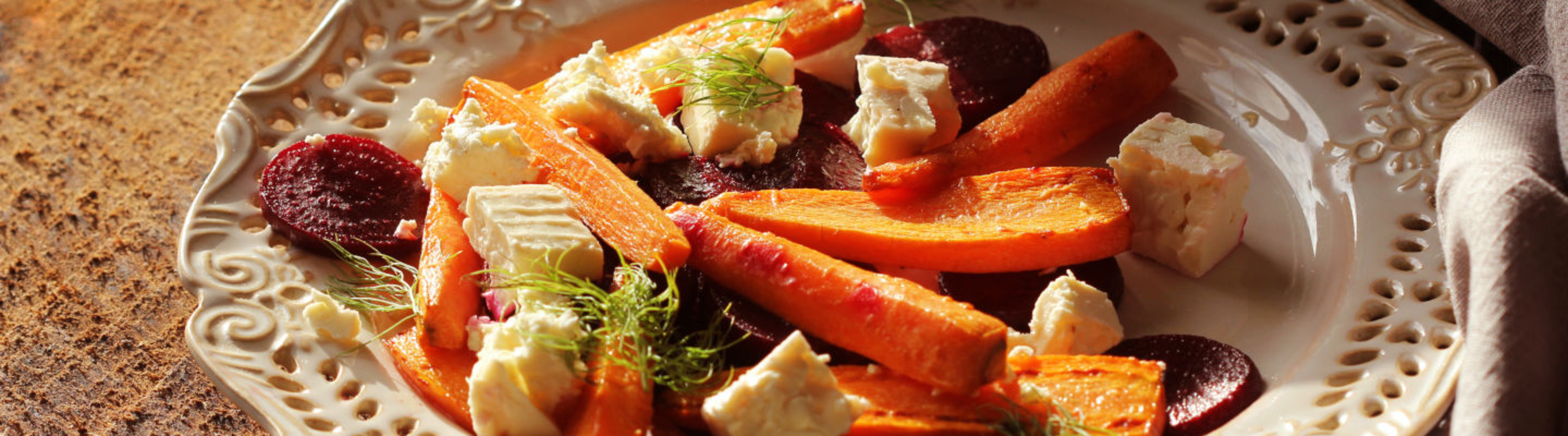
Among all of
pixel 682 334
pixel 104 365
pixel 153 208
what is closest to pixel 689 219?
pixel 682 334

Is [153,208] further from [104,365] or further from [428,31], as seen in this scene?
[428,31]

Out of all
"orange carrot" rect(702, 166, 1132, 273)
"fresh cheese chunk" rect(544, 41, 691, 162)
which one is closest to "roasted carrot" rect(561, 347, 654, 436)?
"orange carrot" rect(702, 166, 1132, 273)

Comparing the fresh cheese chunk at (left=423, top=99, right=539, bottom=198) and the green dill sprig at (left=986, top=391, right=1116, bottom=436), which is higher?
the fresh cheese chunk at (left=423, top=99, right=539, bottom=198)

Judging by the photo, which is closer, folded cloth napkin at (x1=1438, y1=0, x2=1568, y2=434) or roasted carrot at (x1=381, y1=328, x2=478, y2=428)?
folded cloth napkin at (x1=1438, y1=0, x2=1568, y2=434)

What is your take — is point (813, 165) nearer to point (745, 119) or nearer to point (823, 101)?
point (745, 119)

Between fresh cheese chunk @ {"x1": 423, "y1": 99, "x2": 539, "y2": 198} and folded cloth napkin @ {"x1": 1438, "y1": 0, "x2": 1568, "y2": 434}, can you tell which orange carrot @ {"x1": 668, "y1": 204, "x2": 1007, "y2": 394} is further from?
folded cloth napkin @ {"x1": 1438, "y1": 0, "x2": 1568, "y2": 434}

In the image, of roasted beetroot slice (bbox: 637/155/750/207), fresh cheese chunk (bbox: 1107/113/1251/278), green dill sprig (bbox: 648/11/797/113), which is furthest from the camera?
green dill sprig (bbox: 648/11/797/113)
